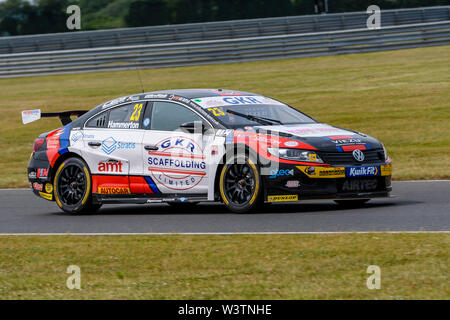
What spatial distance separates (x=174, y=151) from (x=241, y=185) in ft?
3.42

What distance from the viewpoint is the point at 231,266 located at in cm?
709

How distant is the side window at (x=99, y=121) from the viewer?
11.6 meters

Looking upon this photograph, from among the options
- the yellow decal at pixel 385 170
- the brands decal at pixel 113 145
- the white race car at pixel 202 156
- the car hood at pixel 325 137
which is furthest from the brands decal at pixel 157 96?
the yellow decal at pixel 385 170

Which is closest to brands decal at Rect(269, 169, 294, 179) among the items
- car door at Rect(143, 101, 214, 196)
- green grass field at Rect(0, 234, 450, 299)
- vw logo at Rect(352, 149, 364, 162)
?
vw logo at Rect(352, 149, 364, 162)

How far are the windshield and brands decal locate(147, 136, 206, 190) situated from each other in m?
0.49

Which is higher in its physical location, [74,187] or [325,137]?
[325,137]

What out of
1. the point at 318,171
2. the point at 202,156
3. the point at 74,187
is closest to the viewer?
the point at 318,171

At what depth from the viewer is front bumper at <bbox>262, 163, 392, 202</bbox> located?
9.86m

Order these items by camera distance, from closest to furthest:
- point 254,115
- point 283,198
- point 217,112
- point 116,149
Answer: point 283,198 → point 217,112 → point 254,115 → point 116,149

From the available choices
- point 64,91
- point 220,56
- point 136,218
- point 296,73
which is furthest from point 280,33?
point 136,218

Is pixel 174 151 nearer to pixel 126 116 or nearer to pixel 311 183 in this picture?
pixel 126 116

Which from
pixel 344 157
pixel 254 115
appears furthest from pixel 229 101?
pixel 344 157

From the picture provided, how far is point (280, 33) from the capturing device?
3591cm

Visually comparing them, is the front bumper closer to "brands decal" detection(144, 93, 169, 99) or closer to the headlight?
the headlight
